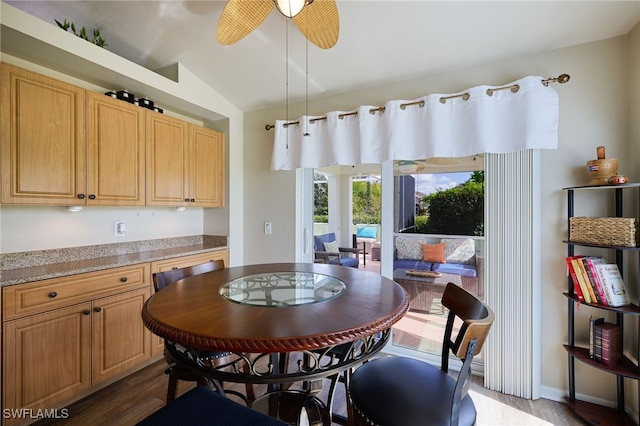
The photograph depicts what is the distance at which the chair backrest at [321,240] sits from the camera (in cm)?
311

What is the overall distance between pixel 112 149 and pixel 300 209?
1.69 meters

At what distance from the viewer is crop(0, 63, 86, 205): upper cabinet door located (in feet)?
5.76

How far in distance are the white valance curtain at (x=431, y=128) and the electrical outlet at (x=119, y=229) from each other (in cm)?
155

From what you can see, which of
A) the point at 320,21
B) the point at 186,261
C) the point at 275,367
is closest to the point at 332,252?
the point at 186,261

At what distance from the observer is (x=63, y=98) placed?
199 centimetres

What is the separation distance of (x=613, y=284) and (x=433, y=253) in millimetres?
1123

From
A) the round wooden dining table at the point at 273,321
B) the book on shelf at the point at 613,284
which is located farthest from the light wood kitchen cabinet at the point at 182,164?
the book on shelf at the point at 613,284

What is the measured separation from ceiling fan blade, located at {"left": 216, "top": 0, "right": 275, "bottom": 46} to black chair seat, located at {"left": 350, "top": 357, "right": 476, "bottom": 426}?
6.23ft

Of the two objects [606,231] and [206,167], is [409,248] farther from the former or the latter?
[206,167]

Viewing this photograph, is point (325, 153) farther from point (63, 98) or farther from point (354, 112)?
point (63, 98)

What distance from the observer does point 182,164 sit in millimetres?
2840

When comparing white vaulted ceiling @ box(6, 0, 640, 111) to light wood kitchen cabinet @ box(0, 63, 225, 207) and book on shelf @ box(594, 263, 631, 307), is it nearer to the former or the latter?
light wood kitchen cabinet @ box(0, 63, 225, 207)

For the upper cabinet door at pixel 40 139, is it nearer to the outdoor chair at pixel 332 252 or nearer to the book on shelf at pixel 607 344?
the outdoor chair at pixel 332 252

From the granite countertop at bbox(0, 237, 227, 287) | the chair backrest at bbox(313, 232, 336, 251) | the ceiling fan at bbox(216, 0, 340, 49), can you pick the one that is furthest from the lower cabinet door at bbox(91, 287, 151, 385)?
the ceiling fan at bbox(216, 0, 340, 49)
